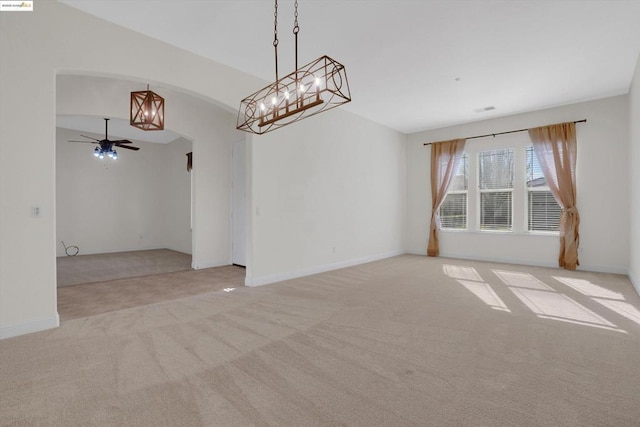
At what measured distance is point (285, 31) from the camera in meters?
3.32

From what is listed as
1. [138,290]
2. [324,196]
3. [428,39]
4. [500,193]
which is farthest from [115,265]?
→ [500,193]

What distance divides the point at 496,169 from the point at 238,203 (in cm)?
561

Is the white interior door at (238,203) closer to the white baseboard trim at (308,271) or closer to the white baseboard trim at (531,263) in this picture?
the white baseboard trim at (308,271)

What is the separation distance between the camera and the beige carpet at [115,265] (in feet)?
16.6

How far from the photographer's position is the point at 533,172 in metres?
5.97

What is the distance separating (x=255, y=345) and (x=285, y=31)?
3.28 metres

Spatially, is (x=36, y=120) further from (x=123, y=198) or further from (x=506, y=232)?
(x=506, y=232)

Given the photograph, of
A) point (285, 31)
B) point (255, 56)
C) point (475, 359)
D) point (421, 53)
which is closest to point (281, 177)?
point (255, 56)

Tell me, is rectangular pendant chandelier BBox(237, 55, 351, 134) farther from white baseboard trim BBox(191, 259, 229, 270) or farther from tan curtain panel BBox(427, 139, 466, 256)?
tan curtain panel BBox(427, 139, 466, 256)

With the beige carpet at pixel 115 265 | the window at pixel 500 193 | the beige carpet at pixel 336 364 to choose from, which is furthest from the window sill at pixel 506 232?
the beige carpet at pixel 115 265

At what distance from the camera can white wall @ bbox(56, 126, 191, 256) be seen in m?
7.45

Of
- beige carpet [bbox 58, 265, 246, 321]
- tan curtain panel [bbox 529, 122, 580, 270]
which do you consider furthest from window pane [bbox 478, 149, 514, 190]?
beige carpet [bbox 58, 265, 246, 321]

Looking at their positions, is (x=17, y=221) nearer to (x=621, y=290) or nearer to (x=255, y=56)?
→ (x=255, y=56)

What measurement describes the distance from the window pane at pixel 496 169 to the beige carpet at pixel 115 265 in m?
6.63
